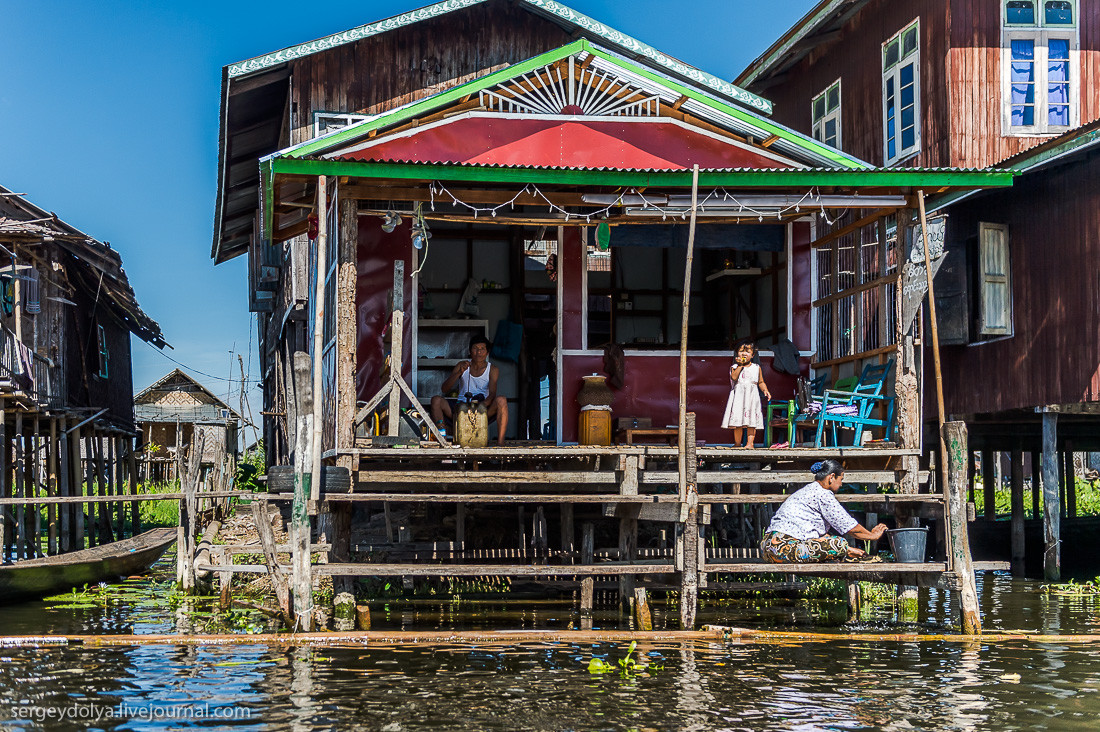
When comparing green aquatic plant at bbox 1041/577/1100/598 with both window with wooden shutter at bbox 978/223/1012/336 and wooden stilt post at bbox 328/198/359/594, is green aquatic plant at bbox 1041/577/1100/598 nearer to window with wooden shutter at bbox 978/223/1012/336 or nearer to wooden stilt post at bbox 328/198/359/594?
window with wooden shutter at bbox 978/223/1012/336

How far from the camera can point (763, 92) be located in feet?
83.8

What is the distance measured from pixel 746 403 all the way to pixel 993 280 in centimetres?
605

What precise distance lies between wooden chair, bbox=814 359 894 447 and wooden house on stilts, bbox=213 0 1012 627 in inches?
1.9

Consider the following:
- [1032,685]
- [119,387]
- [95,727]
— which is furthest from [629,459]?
[119,387]

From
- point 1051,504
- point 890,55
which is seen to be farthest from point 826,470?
point 890,55

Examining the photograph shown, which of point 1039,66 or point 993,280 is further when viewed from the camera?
point 1039,66

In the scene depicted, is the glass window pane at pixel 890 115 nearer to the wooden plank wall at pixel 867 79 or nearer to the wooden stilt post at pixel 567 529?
the wooden plank wall at pixel 867 79

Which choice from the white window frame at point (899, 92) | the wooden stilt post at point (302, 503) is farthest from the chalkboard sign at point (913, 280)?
the white window frame at point (899, 92)

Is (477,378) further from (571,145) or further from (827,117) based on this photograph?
(827,117)

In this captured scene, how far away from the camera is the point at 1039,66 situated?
18047 mm

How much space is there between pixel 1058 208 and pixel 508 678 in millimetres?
11315

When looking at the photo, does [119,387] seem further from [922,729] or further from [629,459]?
[922,729]

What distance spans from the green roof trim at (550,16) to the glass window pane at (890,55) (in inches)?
138

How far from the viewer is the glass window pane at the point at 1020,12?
709 inches
